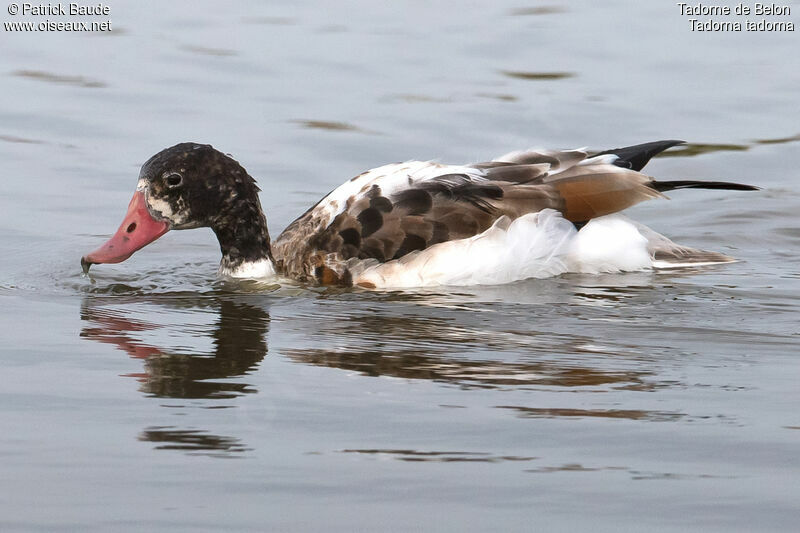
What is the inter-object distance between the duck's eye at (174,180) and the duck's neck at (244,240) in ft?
1.36

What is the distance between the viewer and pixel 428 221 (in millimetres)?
9234

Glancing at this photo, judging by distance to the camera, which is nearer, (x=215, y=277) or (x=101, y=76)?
(x=215, y=277)

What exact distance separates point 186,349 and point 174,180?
2228 millimetres

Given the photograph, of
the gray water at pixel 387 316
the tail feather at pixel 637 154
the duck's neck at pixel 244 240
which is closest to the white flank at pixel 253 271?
the duck's neck at pixel 244 240

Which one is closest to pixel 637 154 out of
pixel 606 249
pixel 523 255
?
pixel 606 249

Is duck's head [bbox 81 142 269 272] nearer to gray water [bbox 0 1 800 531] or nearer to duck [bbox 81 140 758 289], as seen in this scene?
duck [bbox 81 140 758 289]

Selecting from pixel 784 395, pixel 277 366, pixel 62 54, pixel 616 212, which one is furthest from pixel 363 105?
pixel 784 395

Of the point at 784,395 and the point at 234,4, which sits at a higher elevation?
the point at 234,4

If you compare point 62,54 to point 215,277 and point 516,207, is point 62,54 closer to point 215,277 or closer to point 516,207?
point 215,277

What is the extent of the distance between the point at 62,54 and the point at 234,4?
2.94 metres

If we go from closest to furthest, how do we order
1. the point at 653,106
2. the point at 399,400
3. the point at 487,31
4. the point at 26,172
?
the point at 399,400 → the point at 26,172 → the point at 653,106 → the point at 487,31

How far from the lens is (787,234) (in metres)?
11.0

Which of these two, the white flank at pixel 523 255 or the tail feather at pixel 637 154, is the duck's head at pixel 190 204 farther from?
the tail feather at pixel 637 154

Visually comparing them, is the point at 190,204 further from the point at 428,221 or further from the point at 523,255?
the point at 523,255
